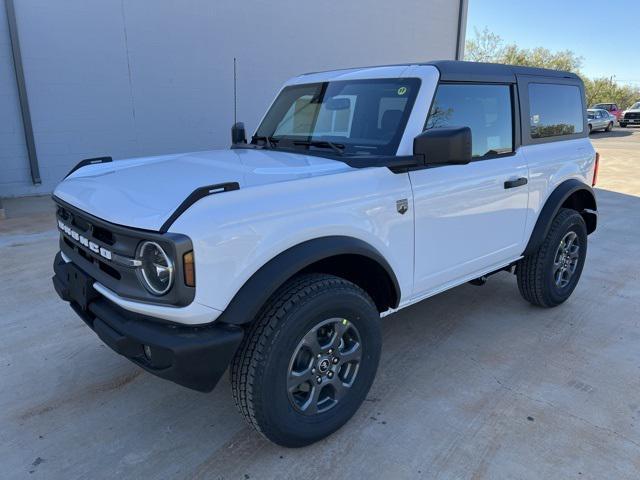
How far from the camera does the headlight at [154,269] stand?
203cm

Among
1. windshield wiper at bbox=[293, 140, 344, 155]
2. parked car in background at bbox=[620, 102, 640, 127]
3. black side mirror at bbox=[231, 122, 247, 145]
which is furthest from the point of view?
parked car in background at bbox=[620, 102, 640, 127]

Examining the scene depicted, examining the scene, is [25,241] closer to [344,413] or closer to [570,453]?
[344,413]

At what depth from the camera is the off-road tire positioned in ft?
12.8

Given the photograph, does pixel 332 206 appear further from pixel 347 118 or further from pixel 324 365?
pixel 347 118

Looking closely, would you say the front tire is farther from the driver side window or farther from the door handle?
the door handle

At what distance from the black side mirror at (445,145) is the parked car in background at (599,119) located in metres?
29.2

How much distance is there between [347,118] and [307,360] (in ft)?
5.10

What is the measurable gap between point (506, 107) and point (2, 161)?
8.06m

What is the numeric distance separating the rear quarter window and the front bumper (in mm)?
2810

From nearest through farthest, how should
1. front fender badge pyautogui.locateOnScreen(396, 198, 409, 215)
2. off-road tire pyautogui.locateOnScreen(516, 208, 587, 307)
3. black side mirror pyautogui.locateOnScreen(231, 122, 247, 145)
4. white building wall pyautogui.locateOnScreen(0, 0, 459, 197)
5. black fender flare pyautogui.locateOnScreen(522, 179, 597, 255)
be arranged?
front fender badge pyautogui.locateOnScreen(396, 198, 409, 215)
black fender flare pyautogui.locateOnScreen(522, 179, 597, 255)
off-road tire pyautogui.locateOnScreen(516, 208, 587, 307)
black side mirror pyautogui.locateOnScreen(231, 122, 247, 145)
white building wall pyautogui.locateOnScreen(0, 0, 459, 197)

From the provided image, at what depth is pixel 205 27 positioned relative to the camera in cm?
980

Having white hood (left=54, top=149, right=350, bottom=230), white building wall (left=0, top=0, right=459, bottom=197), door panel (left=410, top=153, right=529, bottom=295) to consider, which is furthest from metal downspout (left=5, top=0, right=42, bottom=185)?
door panel (left=410, top=153, right=529, bottom=295)

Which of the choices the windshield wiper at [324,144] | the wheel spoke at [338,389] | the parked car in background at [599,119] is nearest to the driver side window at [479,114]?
the windshield wiper at [324,144]

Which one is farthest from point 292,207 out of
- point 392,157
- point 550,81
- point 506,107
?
point 550,81
